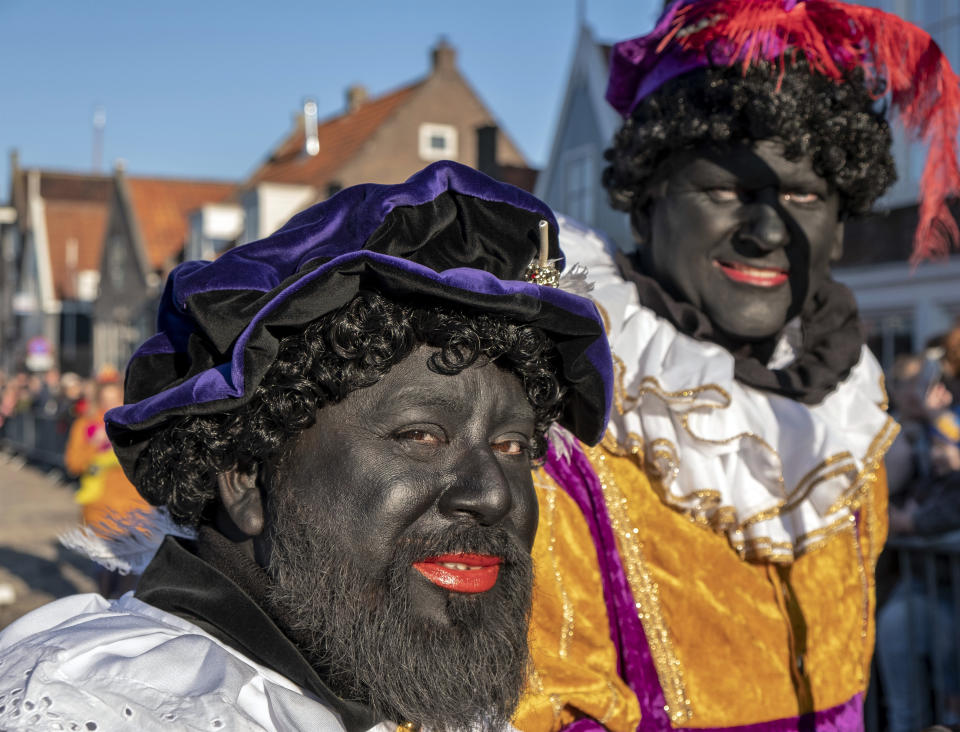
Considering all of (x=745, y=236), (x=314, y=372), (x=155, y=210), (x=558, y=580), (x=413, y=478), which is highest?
(x=745, y=236)

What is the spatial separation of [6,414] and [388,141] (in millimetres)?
9304

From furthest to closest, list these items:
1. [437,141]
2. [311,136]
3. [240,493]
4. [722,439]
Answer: [311,136]
[437,141]
[722,439]
[240,493]

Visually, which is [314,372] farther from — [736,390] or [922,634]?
[922,634]

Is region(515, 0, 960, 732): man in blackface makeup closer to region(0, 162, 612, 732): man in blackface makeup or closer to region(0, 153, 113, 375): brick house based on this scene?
region(0, 162, 612, 732): man in blackface makeup

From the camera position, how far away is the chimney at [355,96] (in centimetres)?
2764

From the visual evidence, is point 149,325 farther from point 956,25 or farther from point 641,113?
point 641,113

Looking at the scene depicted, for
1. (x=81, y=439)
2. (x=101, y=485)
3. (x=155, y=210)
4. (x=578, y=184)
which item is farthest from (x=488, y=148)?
(x=155, y=210)

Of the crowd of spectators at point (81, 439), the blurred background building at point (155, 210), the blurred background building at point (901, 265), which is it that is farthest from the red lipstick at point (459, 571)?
the blurred background building at point (155, 210)

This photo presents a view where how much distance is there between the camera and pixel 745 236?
237 centimetres

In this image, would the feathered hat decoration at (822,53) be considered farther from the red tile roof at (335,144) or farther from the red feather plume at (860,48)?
the red tile roof at (335,144)

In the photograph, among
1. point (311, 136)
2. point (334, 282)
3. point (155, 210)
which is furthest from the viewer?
point (155, 210)

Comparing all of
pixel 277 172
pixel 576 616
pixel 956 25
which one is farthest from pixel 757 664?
pixel 277 172

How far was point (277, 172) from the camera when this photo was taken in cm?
2381

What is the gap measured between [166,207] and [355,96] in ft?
23.0
